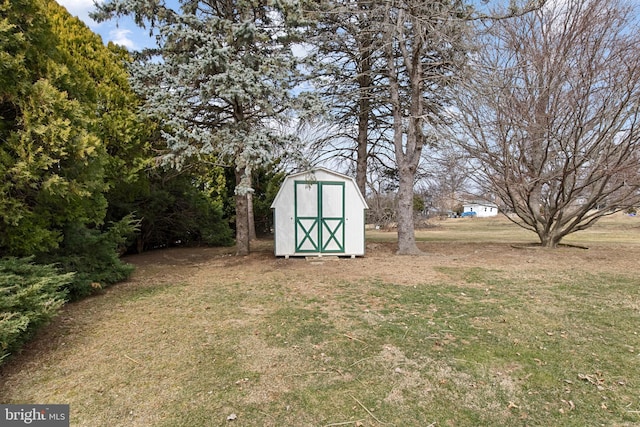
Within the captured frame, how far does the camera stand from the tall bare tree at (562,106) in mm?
7648

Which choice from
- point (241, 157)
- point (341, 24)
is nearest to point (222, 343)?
point (241, 157)

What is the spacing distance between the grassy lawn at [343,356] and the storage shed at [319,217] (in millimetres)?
2982

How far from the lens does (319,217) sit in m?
8.68

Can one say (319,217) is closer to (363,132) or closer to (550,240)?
(363,132)

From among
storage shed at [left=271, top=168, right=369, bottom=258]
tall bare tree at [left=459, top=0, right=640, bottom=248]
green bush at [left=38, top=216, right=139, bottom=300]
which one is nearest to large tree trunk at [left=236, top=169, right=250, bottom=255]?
storage shed at [left=271, top=168, right=369, bottom=258]

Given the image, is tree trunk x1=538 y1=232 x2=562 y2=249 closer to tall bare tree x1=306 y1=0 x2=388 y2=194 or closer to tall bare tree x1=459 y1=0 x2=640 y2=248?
tall bare tree x1=459 y1=0 x2=640 y2=248

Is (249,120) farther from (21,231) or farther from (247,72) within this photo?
(21,231)

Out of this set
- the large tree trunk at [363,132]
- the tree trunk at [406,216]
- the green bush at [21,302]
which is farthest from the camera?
the large tree trunk at [363,132]

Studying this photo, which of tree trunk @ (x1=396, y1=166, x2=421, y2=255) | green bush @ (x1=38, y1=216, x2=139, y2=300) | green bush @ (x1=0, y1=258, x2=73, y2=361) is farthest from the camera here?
tree trunk @ (x1=396, y1=166, x2=421, y2=255)

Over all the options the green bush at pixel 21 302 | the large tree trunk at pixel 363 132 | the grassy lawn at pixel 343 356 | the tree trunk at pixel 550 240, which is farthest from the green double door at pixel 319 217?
the tree trunk at pixel 550 240

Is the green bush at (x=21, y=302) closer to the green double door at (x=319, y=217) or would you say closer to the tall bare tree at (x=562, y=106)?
the green double door at (x=319, y=217)

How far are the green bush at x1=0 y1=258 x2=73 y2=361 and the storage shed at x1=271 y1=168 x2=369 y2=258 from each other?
5.44 metres

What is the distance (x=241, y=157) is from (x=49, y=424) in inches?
195

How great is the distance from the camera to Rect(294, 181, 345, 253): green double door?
863 centimetres
